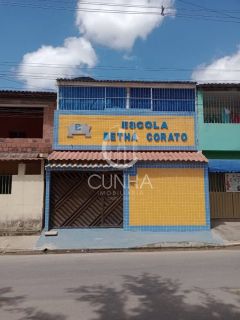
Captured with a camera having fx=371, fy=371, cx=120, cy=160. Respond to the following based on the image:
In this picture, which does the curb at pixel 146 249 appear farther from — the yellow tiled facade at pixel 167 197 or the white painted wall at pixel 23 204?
the white painted wall at pixel 23 204

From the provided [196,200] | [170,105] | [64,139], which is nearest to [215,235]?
[196,200]

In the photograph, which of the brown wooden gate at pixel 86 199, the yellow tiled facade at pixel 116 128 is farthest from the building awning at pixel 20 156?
the yellow tiled facade at pixel 116 128

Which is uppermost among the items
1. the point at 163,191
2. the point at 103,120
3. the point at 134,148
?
the point at 103,120

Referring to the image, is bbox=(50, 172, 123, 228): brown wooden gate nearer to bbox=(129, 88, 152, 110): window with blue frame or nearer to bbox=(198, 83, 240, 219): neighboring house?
bbox=(129, 88, 152, 110): window with blue frame

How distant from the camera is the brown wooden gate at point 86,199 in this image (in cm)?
Answer: 1499

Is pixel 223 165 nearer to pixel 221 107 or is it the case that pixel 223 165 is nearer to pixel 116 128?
pixel 221 107

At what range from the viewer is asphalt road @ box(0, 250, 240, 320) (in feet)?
18.1

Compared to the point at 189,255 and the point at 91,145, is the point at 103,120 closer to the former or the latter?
the point at 91,145

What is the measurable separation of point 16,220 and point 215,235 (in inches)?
303

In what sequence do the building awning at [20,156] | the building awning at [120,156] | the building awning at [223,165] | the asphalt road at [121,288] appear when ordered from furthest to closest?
the building awning at [223,165] < the building awning at [120,156] < the building awning at [20,156] < the asphalt road at [121,288]

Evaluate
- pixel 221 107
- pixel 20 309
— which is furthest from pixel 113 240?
pixel 221 107

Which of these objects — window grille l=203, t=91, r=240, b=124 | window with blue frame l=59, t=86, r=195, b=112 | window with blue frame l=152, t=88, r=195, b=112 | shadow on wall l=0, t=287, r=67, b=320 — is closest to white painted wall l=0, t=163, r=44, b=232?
window with blue frame l=59, t=86, r=195, b=112

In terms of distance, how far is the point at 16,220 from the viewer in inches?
573

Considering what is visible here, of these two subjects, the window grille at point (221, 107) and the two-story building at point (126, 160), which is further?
the window grille at point (221, 107)
